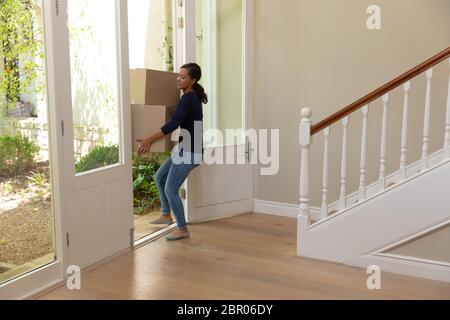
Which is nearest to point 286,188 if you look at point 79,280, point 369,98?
point 369,98

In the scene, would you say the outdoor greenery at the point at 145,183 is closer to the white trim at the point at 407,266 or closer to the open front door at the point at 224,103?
the open front door at the point at 224,103

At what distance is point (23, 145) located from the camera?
314 cm

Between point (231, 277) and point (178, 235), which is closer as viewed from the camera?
point (231, 277)

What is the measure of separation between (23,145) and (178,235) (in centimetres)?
174

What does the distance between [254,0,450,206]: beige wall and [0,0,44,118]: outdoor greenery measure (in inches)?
105

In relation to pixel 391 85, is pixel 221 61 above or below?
above

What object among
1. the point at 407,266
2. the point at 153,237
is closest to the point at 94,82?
the point at 153,237

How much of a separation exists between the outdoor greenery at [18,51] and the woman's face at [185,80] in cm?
126

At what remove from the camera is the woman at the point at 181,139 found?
404 cm

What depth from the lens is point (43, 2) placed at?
314 cm

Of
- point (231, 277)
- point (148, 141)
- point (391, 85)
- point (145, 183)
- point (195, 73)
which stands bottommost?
point (231, 277)

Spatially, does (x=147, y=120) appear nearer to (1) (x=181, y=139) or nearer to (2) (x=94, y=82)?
(1) (x=181, y=139)
